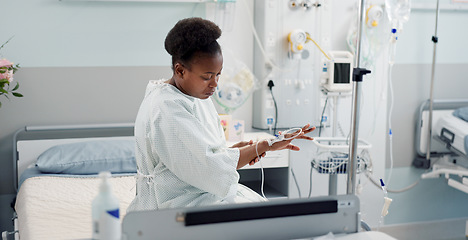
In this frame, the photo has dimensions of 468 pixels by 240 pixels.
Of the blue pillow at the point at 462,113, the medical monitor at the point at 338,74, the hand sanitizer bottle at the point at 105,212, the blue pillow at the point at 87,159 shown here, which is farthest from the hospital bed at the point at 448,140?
the hand sanitizer bottle at the point at 105,212

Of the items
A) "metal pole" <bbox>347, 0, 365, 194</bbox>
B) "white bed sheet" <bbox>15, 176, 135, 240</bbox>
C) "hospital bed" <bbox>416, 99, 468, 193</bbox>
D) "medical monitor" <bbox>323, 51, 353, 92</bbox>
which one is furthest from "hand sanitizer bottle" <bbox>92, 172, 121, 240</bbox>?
"hospital bed" <bbox>416, 99, 468, 193</bbox>

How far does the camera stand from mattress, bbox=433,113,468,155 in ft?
10.9

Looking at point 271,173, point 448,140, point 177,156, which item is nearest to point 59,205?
point 177,156

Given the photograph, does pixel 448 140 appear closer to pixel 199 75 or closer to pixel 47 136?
pixel 199 75

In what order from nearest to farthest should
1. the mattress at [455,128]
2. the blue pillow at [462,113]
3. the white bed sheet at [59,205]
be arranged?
1. the white bed sheet at [59,205]
2. the mattress at [455,128]
3. the blue pillow at [462,113]

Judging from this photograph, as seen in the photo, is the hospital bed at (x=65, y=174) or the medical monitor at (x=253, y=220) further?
the hospital bed at (x=65, y=174)

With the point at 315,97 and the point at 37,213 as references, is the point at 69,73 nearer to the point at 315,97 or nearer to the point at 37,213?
the point at 37,213

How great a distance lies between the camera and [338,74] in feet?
10.2

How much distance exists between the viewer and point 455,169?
11.3 feet

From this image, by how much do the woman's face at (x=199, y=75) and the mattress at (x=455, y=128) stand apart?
2236mm

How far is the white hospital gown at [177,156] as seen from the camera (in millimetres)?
1647

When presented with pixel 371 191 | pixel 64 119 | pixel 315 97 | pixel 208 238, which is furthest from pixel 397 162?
pixel 208 238

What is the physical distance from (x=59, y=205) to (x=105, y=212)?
151 cm

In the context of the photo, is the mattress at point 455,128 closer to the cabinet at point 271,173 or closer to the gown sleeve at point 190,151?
the cabinet at point 271,173
